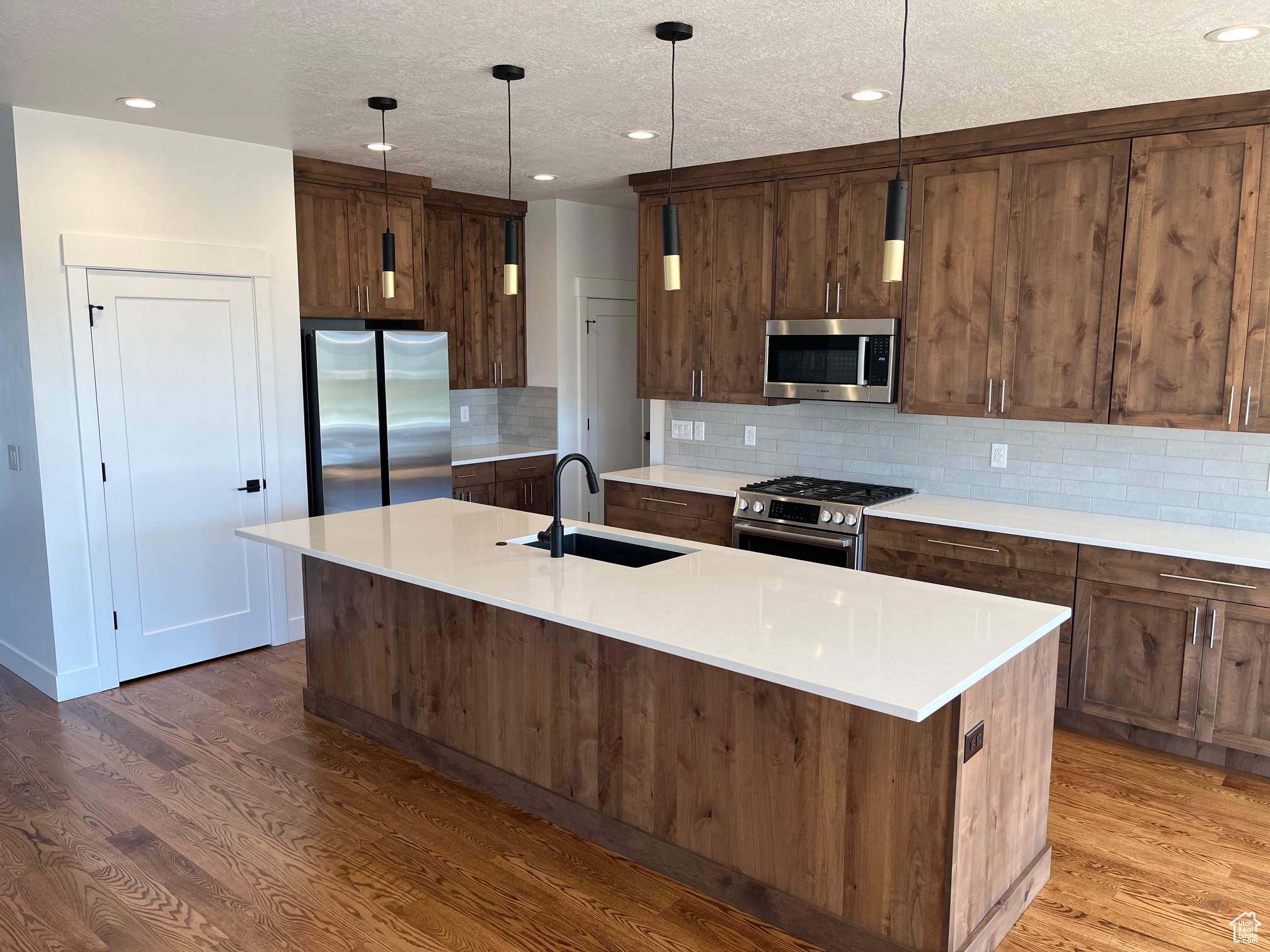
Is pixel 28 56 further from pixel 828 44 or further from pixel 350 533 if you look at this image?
pixel 828 44

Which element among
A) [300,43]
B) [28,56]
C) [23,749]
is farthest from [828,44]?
[23,749]

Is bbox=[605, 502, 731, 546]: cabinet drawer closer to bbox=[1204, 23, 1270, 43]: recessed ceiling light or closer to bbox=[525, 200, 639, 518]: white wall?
bbox=[525, 200, 639, 518]: white wall

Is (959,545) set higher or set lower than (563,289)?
lower

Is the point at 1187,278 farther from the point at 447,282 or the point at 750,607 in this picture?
the point at 447,282

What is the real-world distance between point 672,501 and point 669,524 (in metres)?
0.14

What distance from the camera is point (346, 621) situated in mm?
3893

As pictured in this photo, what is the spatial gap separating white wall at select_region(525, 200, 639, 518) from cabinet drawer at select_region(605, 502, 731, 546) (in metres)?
1.09

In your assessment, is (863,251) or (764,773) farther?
(863,251)

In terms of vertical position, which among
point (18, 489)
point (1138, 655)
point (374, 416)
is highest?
point (374, 416)

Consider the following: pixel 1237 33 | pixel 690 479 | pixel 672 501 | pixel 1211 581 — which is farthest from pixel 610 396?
pixel 1237 33

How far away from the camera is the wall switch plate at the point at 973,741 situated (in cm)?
223

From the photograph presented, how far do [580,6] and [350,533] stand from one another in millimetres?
2074

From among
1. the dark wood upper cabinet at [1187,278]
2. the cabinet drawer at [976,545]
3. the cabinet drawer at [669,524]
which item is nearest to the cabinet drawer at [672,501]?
the cabinet drawer at [669,524]

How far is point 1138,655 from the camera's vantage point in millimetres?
3662
